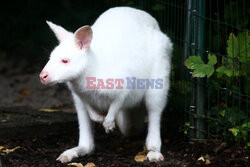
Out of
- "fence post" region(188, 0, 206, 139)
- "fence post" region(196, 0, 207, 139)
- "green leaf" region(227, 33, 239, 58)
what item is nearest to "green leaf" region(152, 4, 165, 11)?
"fence post" region(188, 0, 206, 139)

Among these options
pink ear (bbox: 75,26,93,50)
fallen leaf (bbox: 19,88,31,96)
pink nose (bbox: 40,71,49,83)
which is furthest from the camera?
fallen leaf (bbox: 19,88,31,96)

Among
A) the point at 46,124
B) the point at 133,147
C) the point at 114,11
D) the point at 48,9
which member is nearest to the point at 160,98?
the point at 133,147

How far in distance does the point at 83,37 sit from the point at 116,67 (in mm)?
435

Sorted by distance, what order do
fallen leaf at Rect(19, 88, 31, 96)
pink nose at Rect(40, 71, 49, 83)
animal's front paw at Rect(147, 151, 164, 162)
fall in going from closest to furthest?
1. pink nose at Rect(40, 71, 49, 83)
2. animal's front paw at Rect(147, 151, 164, 162)
3. fallen leaf at Rect(19, 88, 31, 96)

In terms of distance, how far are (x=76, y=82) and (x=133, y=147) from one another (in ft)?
4.23

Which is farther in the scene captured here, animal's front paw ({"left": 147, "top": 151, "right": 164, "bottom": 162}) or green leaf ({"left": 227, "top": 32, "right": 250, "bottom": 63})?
animal's front paw ({"left": 147, "top": 151, "right": 164, "bottom": 162})

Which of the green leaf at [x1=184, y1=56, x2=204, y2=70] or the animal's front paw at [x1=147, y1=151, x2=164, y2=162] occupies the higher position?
the green leaf at [x1=184, y1=56, x2=204, y2=70]

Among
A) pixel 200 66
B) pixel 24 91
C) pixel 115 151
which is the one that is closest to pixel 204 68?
pixel 200 66

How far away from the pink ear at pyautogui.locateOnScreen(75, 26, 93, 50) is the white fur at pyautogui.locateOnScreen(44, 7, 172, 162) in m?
0.04

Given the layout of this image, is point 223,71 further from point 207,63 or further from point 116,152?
point 116,152

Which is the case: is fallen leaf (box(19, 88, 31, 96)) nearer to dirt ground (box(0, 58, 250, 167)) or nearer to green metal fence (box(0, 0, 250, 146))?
dirt ground (box(0, 58, 250, 167))

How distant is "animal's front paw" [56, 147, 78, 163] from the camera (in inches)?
157

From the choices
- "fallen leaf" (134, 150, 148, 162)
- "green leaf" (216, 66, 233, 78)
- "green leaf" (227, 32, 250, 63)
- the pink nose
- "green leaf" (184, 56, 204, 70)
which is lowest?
"fallen leaf" (134, 150, 148, 162)

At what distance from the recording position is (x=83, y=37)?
3543mm
